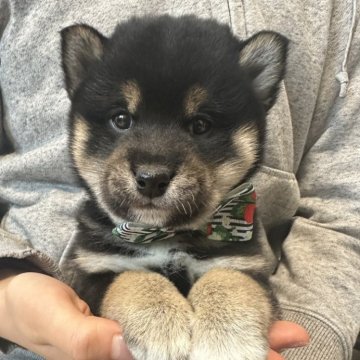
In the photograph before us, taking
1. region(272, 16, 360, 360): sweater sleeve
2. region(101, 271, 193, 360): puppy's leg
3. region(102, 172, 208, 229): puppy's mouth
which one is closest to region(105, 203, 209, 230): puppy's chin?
region(102, 172, 208, 229): puppy's mouth

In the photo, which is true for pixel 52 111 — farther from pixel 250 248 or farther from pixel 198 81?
pixel 250 248

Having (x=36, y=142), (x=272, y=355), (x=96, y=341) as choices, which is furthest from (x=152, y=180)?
(x=36, y=142)

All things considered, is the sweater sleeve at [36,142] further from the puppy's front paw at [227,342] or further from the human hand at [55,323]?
the puppy's front paw at [227,342]

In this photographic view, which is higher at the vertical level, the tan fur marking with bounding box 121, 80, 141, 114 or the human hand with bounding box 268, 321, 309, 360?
the tan fur marking with bounding box 121, 80, 141, 114

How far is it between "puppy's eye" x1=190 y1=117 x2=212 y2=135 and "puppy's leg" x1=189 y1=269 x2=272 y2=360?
1.13 ft

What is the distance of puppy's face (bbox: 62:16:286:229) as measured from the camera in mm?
1010

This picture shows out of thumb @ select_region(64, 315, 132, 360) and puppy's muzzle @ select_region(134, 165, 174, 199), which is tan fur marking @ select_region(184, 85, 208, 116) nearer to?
puppy's muzzle @ select_region(134, 165, 174, 199)

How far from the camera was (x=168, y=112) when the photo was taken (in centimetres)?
106

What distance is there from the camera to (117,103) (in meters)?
1.10

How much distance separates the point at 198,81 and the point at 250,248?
465 mm

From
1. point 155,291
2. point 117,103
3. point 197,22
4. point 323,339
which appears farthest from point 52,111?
point 323,339

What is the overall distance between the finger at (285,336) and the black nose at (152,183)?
410 mm

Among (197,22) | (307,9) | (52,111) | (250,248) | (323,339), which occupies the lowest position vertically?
(323,339)

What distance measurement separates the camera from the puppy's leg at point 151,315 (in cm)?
92
